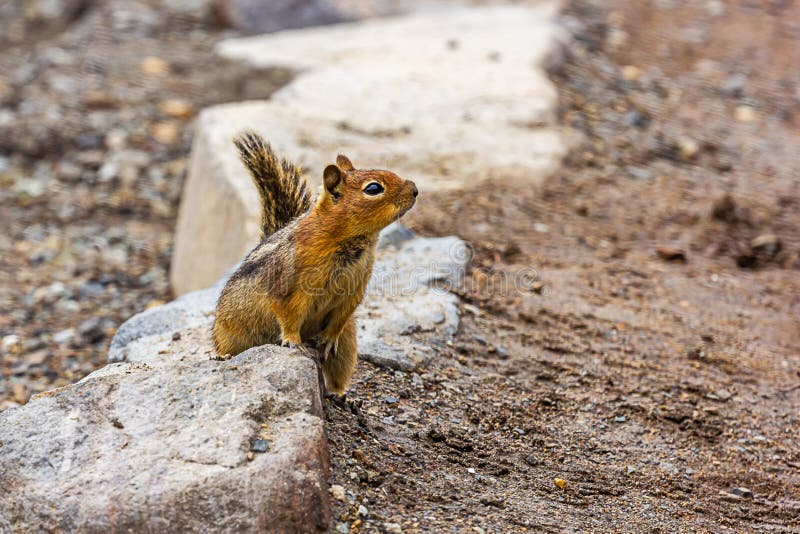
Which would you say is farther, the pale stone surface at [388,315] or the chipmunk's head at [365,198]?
the pale stone surface at [388,315]

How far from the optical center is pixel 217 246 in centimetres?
632

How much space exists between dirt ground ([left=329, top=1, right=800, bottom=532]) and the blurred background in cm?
3

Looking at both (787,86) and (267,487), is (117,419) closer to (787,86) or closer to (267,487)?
(267,487)

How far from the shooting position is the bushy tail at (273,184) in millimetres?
4246

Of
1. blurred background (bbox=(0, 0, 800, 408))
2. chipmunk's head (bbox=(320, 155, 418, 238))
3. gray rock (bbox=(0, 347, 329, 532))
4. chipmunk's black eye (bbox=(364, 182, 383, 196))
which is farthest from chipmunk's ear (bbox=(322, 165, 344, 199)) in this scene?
blurred background (bbox=(0, 0, 800, 408))

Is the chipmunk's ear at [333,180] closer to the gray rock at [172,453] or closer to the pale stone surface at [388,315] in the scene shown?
the gray rock at [172,453]

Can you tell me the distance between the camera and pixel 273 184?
14.1ft

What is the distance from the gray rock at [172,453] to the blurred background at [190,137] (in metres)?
2.86

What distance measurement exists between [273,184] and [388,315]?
96 centimetres

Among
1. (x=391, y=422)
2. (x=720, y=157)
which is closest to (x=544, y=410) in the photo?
(x=391, y=422)

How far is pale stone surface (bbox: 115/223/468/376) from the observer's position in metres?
4.39

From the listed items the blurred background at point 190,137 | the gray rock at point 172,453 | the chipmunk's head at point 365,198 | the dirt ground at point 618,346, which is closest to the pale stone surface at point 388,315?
the dirt ground at point 618,346

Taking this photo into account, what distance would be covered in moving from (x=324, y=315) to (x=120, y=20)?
8.46m

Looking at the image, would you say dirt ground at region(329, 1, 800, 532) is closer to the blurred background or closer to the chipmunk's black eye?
the blurred background
